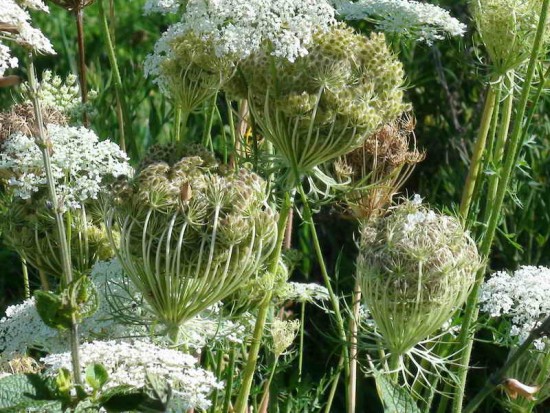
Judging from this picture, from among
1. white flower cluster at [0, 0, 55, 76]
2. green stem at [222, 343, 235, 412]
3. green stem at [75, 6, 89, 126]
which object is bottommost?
green stem at [222, 343, 235, 412]

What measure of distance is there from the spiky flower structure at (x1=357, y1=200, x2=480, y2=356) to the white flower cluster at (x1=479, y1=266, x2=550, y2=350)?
209mm

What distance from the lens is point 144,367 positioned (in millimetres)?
1901

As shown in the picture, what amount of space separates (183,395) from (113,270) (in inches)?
27.3

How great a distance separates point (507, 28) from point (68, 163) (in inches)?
49.8

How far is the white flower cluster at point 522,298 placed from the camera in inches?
97.8

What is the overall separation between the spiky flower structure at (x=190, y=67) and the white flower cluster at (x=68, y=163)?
242 millimetres

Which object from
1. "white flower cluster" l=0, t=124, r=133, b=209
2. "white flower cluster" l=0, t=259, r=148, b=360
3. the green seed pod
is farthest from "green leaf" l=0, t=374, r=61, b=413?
the green seed pod

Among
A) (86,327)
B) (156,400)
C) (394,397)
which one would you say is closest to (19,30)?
(156,400)

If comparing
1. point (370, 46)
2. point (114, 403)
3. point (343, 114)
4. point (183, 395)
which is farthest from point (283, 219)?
point (114, 403)

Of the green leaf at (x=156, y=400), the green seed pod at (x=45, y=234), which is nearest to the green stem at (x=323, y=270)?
the green seed pod at (x=45, y=234)

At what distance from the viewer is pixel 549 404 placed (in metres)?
4.36

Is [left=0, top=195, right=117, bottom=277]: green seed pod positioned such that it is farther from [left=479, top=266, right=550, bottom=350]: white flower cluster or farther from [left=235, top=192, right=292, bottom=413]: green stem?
[left=479, top=266, right=550, bottom=350]: white flower cluster

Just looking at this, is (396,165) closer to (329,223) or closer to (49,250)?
(49,250)

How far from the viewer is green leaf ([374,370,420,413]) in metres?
2.01
